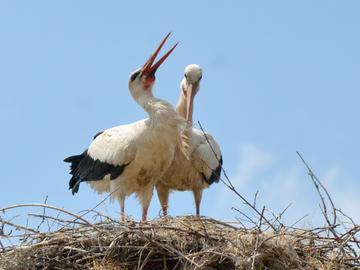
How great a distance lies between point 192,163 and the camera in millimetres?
12109

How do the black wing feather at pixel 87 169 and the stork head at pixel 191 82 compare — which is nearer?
the black wing feather at pixel 87 169

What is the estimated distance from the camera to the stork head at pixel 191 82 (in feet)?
41.0

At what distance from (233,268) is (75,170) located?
3497mm

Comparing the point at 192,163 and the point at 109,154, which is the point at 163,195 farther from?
the point at 109,154

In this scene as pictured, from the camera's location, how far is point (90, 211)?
10.1m

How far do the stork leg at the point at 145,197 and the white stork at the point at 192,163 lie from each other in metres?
0.17

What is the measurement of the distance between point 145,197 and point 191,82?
1.35m

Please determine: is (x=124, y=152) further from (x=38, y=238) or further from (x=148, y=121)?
(x=38, y=238)

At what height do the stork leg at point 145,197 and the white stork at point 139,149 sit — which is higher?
the white stork at point 139,149

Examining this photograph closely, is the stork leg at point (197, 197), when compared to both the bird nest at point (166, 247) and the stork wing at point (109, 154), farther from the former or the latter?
the bird nest at point (166, 247)

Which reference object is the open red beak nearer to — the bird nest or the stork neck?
the stork neck

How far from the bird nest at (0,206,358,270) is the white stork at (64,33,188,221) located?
1810mm

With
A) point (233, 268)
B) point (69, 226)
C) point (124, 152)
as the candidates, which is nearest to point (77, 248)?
point (69, 226)

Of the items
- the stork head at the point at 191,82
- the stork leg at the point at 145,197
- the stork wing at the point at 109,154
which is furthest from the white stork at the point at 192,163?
the stork wing at the point at 109,154
